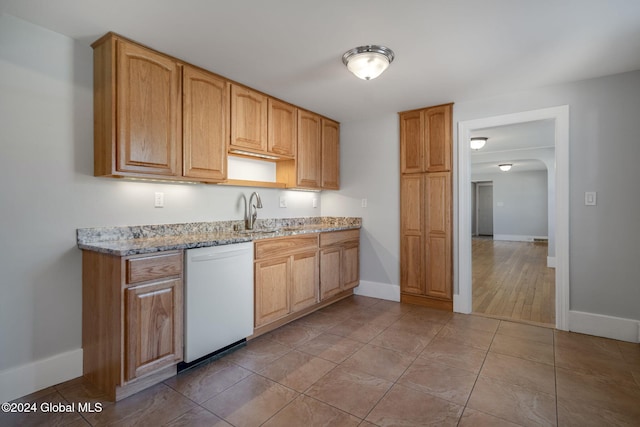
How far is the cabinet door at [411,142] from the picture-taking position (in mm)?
3506

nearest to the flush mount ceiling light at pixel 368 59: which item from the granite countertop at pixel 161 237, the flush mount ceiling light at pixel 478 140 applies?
the granite countertop at pixel 161 237

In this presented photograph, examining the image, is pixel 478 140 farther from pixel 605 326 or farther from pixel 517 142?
pixel 605 326

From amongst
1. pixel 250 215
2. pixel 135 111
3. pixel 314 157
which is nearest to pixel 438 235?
pixel 314 157

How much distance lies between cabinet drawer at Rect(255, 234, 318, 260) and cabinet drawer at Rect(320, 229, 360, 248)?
149 mm

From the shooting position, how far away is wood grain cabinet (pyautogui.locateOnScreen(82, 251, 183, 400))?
1.74m

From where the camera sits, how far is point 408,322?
3012 mm

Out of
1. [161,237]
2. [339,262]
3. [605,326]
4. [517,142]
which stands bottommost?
[605,326]

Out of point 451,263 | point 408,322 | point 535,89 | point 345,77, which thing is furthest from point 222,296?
point 535,89

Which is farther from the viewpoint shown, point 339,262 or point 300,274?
point 339,262

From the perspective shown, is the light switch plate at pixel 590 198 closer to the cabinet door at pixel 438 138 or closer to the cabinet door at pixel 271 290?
the cabinet door at pixel 438 138

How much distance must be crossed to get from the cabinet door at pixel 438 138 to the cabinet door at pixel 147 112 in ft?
8.30

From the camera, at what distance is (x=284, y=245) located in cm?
279

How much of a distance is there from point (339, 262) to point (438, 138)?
176cm

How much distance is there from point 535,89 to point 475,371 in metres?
2.58
